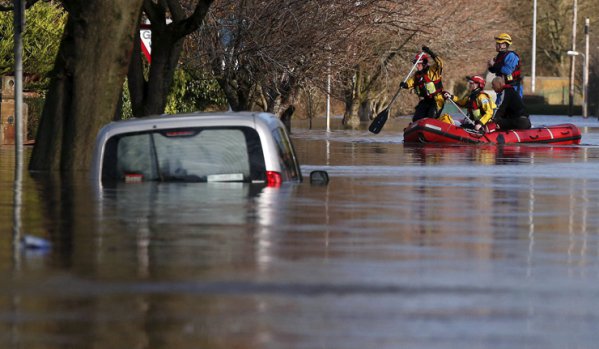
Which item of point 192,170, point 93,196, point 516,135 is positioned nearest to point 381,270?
point 192,170

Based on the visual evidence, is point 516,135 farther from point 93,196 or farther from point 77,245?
point 77,245

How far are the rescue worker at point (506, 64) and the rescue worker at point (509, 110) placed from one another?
19 centimetres

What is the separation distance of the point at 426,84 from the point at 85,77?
18.2 m

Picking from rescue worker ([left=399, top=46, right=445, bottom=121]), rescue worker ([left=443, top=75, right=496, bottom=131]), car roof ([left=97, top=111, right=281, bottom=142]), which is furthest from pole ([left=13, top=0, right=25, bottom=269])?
rescue worker ([left=399, top=46, right=445, bottom=121])

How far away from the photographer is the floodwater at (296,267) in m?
8.66

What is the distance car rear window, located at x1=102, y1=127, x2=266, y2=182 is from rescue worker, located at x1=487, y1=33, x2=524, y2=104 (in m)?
23.3

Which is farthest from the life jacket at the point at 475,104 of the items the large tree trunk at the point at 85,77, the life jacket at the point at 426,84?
the large tree trunk at the point at 85,77

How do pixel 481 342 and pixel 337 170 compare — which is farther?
pixel 337 170

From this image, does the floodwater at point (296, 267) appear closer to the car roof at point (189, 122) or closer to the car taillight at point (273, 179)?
the car taillight at point (273, 179)

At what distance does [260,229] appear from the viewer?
14.1 m

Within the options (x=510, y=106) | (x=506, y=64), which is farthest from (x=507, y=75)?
(x=510, y=106)

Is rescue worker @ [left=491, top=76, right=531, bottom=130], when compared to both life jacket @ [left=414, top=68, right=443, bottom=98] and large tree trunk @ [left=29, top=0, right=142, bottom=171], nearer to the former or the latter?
life jacket @ [left=414, top=68, right=443, bottom=98]

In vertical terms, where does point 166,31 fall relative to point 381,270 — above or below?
above

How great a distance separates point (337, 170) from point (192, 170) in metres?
9.84
